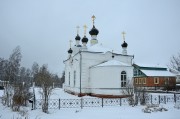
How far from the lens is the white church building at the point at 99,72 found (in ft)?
62.7

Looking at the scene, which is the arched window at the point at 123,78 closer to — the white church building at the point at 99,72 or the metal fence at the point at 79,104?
the white church building at the point at 99,72

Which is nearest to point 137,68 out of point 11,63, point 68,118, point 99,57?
point 99,57

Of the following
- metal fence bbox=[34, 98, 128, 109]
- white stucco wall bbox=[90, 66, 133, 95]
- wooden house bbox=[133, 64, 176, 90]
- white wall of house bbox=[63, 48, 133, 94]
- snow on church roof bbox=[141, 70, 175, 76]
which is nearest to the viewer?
metal fence bbox=[34, 98, 128, 109]

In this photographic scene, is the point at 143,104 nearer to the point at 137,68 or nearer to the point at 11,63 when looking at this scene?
the point at 11,63

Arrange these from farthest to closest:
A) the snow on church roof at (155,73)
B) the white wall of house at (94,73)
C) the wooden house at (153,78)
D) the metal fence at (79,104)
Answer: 1. the snow on church roof at (155,73)
2. the wooden house at (153,78)
3. the white wall of house at (94,73)
4. the metal fence at (79,104)

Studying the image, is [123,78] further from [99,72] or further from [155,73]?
[155,73]

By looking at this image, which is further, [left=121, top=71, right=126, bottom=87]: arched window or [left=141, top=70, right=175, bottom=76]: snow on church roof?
[left=141, top=70, right=175, bottom=76]: snow on church roof

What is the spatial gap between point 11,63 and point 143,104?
68.6ft

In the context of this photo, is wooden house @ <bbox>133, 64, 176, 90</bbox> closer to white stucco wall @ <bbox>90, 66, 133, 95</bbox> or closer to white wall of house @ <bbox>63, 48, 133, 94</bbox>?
white wall of house @ <bbox>63, 48, 133, 94</bbox>

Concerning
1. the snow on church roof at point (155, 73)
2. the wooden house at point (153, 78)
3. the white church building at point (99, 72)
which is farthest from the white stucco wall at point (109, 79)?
the snow on church roof at point (155, 73)

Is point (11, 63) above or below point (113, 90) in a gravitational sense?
above

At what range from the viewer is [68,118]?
9469 millimetres

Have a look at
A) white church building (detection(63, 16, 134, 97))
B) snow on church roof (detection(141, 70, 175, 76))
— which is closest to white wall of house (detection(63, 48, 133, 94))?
white church building (detection(63, 16, 134, 97))

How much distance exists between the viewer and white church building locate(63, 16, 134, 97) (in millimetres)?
19125
